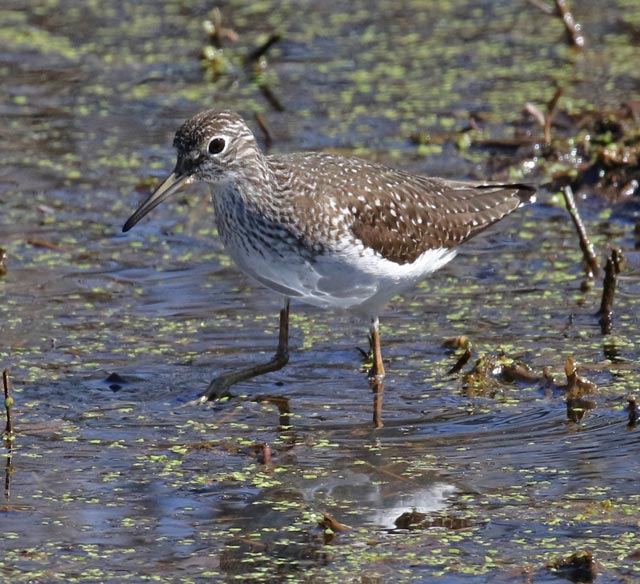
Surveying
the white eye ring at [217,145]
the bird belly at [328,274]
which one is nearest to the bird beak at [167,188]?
the white eye ring at [217,145]

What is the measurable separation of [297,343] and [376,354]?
786 millimetres

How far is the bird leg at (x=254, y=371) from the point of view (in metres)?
7.58

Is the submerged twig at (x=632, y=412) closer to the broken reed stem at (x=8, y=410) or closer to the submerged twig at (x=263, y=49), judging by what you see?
the broken reed stem at (x=8, y=410)

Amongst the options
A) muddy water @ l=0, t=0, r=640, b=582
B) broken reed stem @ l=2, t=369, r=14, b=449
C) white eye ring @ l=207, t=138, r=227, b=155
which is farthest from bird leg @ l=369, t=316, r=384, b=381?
broken reed stem @ l=2, t=369, r=14, b=449

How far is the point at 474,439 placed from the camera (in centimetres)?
697

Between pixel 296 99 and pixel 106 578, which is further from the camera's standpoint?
pixel 296 99

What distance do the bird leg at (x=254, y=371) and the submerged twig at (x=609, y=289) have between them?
1.96m

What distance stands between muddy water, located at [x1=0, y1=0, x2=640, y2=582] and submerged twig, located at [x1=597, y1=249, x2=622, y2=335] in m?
0.10

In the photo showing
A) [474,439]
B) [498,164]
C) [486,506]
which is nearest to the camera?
[486,506]

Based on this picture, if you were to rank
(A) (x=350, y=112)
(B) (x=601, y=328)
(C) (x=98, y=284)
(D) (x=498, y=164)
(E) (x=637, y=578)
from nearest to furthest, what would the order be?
(E) (x=637, y=578) < (B) (x=601, y=328) < (C) (x=98, y=284) < (D) (x=498, y=164) < (A) (x=350, y=112)

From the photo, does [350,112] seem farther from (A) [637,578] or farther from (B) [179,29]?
(A) [637,578]

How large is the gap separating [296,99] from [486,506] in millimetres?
7363

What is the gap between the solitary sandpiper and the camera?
737 cm

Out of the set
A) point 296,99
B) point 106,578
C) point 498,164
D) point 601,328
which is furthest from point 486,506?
point 296,99
